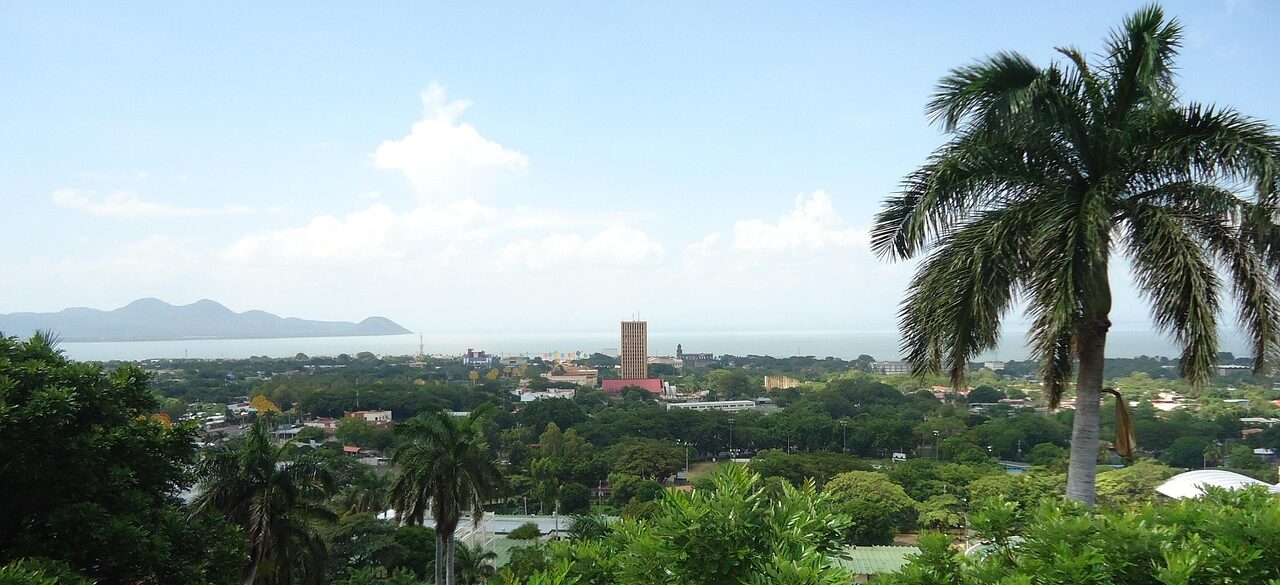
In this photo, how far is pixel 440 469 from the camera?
1136 cm

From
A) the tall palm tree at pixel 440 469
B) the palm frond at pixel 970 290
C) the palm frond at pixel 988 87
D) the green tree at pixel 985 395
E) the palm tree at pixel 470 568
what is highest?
the palm frond at pixel 988 87

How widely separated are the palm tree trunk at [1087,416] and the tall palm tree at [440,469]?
931 centimetres

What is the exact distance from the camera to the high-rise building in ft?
322

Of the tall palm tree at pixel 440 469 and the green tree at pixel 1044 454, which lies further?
the green tree at pixel 1044 454

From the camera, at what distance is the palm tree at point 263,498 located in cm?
907

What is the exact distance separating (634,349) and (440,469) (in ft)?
288

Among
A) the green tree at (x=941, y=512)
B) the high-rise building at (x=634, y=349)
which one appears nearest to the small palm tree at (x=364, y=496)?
the green tree at (x=941, y=512)

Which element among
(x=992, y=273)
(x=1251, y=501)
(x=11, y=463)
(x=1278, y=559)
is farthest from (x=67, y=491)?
(x=1251, y=501)

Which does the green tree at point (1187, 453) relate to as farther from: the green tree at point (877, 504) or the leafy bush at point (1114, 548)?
the leafy bush at point (1114, 548)

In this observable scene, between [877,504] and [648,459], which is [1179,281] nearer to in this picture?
[877,504]

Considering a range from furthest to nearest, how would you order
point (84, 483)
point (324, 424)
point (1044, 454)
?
point (324, 424)
point (1044, 454)
point (84, 483)

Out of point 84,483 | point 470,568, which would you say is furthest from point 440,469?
point 84,483

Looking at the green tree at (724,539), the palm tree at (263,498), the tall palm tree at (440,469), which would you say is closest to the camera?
the green tree at (724,539)

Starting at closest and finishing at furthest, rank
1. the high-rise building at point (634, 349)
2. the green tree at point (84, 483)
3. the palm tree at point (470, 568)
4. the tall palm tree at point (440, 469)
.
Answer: the green tree at point (84, 483) < the tall palm tree at point (440, 469) < the palm tree at point (470, 568) < the high-rise building at point (634, 349)
